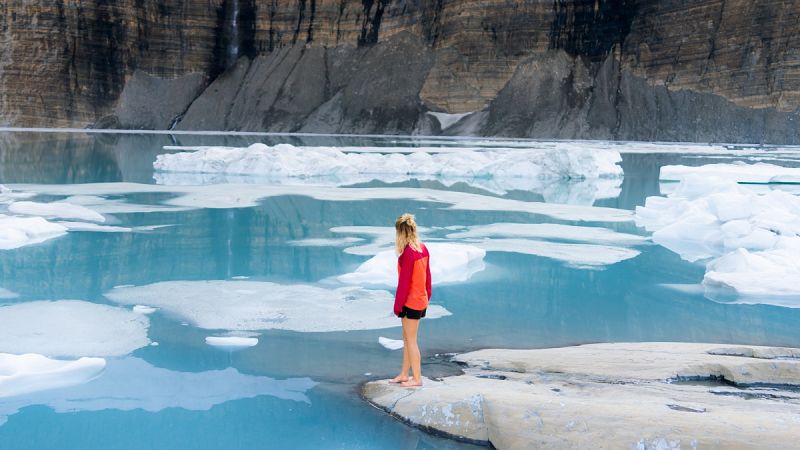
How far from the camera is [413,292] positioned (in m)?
5.04

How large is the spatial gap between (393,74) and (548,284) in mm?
47612

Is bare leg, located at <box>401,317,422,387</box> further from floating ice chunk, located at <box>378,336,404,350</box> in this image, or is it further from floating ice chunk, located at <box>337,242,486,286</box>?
floating ice chunk, located at <box>337,242,486,286</box>

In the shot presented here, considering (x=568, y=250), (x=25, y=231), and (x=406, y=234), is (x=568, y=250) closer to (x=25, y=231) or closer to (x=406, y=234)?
(x=406, y=234)

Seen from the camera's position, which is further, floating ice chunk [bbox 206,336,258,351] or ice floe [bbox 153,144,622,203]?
ice floe [bbox 153,144,622,203]

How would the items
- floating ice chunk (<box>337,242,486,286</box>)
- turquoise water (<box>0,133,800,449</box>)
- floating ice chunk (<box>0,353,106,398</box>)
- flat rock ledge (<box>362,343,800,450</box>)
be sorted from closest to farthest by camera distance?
flat rock ledge (<box>362,343,800,450</box>) < turquoise water (<box>0,133,800,449</box>) < floating ice chunk (<box>0,353,106,398</box>) < floating ice chunk (<box>337,242,486,286</box>)

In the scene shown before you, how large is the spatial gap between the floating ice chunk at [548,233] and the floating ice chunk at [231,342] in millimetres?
5582

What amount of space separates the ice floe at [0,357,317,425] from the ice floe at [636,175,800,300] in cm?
515

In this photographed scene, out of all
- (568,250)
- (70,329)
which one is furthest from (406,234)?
(568,250)

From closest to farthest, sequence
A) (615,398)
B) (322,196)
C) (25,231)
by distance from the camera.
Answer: (615,398), (25,231), (322,196)

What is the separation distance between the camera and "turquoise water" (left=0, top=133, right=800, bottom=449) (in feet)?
15.4

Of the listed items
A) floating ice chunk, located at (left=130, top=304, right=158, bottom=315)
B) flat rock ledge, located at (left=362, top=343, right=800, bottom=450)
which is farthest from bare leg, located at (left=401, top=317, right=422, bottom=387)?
floating ice chunk, located at (left=130, top=304, right=158, bottom=315)

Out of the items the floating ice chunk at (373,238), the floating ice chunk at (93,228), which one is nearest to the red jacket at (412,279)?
the floating ice chunk at (373,238)

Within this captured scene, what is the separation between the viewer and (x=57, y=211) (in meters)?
12.7

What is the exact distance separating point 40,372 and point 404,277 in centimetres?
239
